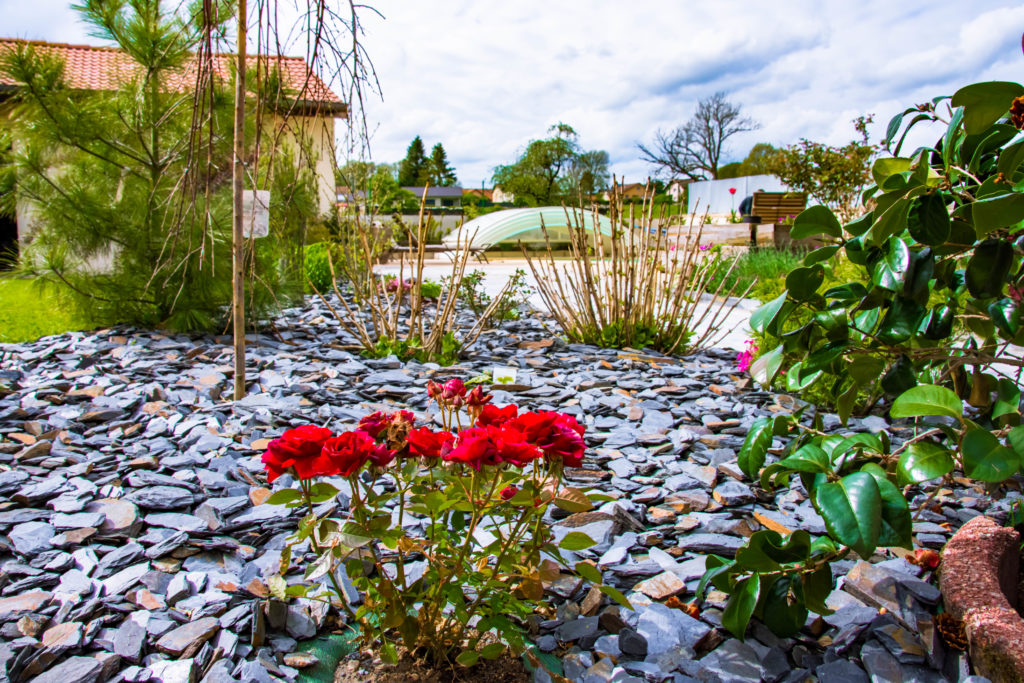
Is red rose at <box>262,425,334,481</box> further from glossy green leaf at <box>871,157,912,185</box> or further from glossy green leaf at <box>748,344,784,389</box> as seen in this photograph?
glossy green leaf at <box>871,157,912,185</box>

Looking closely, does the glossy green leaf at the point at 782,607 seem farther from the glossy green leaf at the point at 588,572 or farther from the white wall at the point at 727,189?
the white wall at the point at 727,189

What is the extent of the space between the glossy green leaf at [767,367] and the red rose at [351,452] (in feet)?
2.49

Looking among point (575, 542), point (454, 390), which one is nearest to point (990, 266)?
point (575, 542)

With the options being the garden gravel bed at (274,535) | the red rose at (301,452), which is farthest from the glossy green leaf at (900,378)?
the red rose at (301,452)

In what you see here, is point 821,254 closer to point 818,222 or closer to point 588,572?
point 818,222

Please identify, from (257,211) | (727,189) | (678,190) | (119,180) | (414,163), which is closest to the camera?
(257,211)

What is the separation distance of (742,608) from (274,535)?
47.3 inches

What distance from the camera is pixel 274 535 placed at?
5.70ft

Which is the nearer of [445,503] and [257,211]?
[445,503]

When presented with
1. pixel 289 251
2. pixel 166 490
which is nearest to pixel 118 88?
pixel 289 251

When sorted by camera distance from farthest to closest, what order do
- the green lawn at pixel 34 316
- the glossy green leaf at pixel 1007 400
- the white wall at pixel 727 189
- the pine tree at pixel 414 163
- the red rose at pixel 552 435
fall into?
the pine tree at pixel 414 163 < the white wall at pixel 727 189 < the green lawn at pixel 34 316 < the glossy green leaf at pixel 1007 400 < the red rose at pixel 552 435

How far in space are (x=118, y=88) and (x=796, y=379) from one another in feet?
15.4

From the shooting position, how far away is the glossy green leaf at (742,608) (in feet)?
3.73

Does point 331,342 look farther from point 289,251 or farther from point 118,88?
point 118,88
